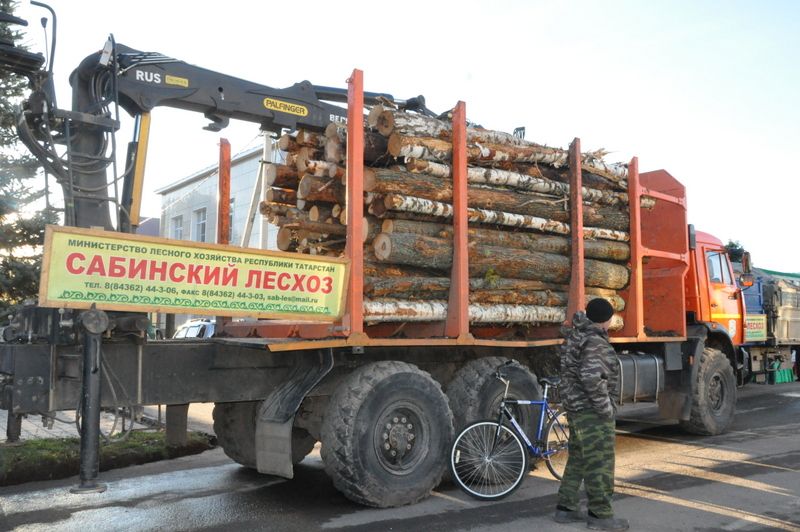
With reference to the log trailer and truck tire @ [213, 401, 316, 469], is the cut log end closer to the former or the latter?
the log trailer

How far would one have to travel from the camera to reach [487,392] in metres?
6.91

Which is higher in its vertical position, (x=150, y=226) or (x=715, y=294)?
(x=150, y=226)

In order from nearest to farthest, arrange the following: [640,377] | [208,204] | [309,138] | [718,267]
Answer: [309,138], [640,377], [718,267], [208,204]

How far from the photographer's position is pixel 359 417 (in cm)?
583

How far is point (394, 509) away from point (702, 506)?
2.72 meters

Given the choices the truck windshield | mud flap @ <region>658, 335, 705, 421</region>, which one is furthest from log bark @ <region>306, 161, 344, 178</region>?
the truck windshield

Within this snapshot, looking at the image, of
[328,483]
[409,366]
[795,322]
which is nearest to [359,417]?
[409,366]

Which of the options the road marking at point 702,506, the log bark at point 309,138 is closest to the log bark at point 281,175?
the log bark at point 309,138

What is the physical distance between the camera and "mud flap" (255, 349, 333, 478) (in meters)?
5.79

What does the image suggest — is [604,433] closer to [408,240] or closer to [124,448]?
[408,240]

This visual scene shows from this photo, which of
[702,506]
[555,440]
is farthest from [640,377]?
[702,506]

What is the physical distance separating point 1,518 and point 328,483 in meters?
2.96

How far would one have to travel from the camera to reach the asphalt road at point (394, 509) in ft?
18.3

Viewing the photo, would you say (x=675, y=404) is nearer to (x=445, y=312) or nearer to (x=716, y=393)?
(x=716, y=393)
